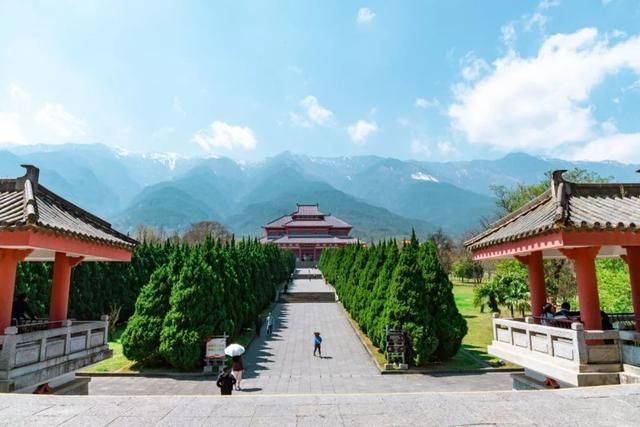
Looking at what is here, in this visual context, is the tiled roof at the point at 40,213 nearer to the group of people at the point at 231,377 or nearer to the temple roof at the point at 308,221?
the group of people at the point at 231,377

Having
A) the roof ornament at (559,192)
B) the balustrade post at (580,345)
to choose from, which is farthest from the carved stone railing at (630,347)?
the roof ornament at (559,192)

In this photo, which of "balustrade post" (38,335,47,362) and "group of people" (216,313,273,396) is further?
"group of people" (216,313,273,396)

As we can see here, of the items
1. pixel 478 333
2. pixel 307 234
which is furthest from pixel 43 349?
pixel 307 234

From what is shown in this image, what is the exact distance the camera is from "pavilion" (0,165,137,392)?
20.5ft

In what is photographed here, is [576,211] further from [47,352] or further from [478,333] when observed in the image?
[478,333]

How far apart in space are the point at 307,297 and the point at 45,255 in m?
23.9

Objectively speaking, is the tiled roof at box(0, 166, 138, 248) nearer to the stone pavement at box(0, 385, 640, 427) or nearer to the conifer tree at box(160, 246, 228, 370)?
the stone pavement at box(0, 385, 640, 427)

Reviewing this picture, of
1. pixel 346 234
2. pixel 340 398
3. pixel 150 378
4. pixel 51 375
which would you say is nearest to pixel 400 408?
pixel 340 398

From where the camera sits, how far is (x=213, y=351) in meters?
13.2

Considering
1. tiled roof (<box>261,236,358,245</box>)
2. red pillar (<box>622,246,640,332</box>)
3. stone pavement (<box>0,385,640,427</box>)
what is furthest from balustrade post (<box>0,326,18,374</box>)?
tiled roof (<box>261,236,358,245</box>)

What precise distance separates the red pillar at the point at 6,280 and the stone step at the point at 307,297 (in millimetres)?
24525

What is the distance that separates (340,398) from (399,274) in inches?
360

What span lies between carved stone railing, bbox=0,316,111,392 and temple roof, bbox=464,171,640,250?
9.02 metres

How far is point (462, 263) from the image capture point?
49.5m
